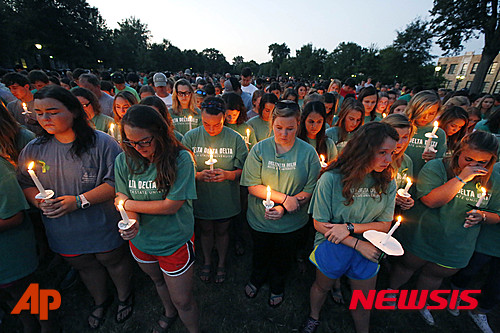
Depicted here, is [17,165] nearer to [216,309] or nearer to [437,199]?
[216,309]

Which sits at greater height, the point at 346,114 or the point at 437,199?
the point at 346,114

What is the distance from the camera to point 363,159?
212cm

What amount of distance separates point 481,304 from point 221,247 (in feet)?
12.3

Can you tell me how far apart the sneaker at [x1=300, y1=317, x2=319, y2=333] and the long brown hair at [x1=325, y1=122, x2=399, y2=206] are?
173 centimetres

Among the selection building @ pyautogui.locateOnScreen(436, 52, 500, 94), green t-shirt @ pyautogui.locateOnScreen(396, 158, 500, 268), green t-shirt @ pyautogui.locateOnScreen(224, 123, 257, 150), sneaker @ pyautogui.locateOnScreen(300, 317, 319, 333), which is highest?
building @ pyautogui.locateOnScreen(436, 52, 500, 94)

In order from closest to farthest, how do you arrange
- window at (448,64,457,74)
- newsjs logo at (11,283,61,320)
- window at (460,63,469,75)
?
newsjs logo at (11,283,61,320), window at (460,63,469,75), window at (448,64,457,74)

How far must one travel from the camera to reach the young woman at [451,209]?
2311 mm

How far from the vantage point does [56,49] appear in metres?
35.9

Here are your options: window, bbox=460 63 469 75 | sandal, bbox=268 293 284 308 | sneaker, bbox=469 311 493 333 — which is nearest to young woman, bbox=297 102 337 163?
sandal, bbox=268 293 284 308

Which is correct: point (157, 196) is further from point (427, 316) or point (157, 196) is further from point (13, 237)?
point (427, 316)

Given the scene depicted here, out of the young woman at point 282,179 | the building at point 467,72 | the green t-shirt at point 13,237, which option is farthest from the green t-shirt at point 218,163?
the building at point 467,72

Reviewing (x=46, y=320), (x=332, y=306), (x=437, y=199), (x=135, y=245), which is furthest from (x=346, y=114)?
(x=46, y=320)

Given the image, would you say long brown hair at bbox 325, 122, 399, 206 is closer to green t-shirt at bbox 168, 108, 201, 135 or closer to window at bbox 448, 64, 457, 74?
green t-shirt at bbox 168, 108, 201, 135

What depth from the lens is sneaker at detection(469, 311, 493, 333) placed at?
2.96 m
